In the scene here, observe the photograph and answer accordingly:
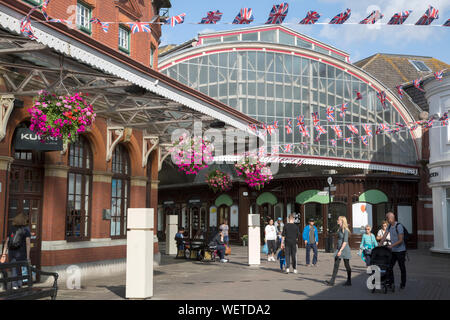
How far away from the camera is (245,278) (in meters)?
14.1

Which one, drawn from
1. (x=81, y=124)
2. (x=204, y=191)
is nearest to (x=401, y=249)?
(x=81, y=124)

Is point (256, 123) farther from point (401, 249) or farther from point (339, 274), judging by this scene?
point (401, 249)

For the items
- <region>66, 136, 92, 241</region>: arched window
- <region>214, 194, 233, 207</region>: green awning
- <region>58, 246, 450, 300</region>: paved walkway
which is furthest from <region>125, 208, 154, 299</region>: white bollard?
<region>214, 194, 233, 207</region>: green awning

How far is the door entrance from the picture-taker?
12.1 metres

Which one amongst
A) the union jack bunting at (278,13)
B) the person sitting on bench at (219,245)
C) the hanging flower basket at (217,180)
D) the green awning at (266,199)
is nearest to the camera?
the union jack bunting at (278,13)

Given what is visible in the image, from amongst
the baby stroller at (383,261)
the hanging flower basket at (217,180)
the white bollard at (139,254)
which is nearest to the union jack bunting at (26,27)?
the white bollard at (139,254)

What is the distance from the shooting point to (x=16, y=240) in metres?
10.4

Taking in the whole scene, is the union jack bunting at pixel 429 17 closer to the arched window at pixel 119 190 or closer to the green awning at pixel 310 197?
the arched window at pixel 119 190

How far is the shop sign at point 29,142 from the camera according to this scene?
11773 mm

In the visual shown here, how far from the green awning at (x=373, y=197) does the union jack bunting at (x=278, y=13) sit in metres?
21.3

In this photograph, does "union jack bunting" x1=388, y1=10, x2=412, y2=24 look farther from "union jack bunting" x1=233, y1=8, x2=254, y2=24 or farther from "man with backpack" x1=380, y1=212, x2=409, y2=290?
"man with backpack" x1=380, y1=212, x2=409, y2=290

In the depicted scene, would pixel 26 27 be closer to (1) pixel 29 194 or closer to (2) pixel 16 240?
(2) pixel 16 240

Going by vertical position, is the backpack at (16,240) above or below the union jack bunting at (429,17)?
below

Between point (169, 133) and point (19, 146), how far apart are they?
665 centimetres
